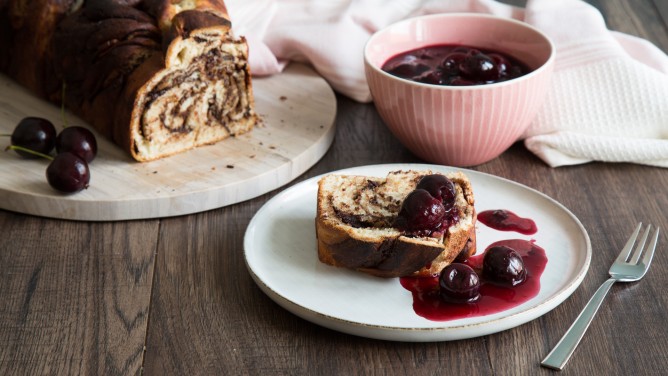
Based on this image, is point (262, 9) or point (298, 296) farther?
point (262, 9)

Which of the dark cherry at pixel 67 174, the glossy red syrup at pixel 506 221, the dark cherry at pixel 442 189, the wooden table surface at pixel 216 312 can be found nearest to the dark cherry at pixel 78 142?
the dark cherry at pixel 67 174

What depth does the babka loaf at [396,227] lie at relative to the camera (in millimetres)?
1990

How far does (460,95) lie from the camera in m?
2.40

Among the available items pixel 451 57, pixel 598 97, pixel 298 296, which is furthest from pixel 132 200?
pixel 598 97

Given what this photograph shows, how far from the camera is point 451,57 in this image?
255 cm

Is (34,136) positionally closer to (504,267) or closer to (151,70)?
(151,70)

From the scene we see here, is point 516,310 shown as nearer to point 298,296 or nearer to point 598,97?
point 298,296

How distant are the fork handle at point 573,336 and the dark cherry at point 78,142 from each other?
1475 millimetres

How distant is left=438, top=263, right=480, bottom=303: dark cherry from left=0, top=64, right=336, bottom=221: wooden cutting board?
0.77 m

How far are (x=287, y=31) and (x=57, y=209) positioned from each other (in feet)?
3.69

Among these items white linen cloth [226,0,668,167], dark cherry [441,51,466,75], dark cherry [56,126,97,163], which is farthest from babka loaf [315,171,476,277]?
dark cherry [56,126,97,163]

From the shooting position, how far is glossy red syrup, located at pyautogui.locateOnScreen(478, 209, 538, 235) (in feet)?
7.32

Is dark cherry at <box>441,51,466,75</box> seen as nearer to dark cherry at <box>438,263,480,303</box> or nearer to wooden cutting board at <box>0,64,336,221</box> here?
wooden cutting board at <box>0,64,336,221</box>

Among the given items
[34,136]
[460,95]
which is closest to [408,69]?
[460,95]
